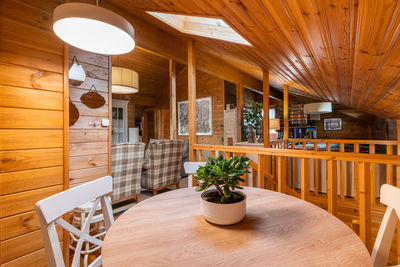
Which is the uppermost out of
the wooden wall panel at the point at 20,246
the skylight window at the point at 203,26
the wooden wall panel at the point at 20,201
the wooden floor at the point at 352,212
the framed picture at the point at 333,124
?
the skylight window at the point at 203,26

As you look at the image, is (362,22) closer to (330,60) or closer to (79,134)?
(330,60)

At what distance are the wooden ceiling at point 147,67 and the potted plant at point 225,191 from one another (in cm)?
484

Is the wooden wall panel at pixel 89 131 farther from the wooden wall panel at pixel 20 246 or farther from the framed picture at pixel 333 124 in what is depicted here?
the framed picture at pixel 333 124

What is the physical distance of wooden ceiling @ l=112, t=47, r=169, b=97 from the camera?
17.9 feet

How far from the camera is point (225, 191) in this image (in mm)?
783

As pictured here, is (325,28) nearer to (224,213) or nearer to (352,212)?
(224,213)

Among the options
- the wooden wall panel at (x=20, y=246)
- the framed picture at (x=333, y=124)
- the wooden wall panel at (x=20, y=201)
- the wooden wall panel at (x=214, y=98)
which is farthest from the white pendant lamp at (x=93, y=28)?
the framed picture at (x=333, y=124)

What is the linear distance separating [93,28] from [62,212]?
104cm

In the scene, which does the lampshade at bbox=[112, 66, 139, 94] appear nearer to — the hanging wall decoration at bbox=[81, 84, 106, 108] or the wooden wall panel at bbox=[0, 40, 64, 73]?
the hanging wall decoration at bbox=[81, 84, 106, 108]

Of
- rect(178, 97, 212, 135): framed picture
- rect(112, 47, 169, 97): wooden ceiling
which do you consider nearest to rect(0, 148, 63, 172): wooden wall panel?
rect(112, 47, 169, 97): wooden ceiling

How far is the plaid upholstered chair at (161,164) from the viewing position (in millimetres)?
3217

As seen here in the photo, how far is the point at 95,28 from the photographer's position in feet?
3.84

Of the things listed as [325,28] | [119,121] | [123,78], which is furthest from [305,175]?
[119,121]

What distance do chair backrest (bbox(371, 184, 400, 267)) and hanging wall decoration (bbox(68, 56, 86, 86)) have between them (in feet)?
8.61
